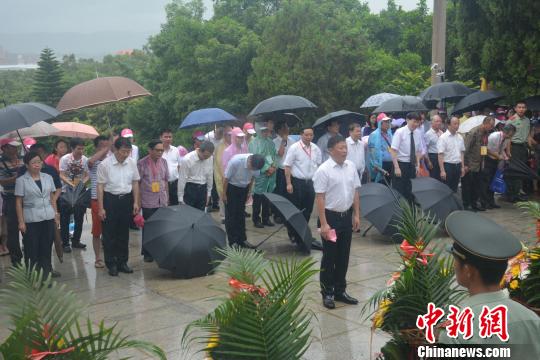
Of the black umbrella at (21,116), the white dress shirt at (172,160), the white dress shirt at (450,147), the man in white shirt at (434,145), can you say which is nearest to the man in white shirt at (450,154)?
the white dress shirt at (450,147)

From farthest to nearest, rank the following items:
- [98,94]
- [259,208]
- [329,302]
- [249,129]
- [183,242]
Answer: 1. [249,129]
2. [259,208]
3. [98,94]
4. [183,242]
5. [329,302]

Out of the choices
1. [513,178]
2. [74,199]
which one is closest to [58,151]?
[74,199]

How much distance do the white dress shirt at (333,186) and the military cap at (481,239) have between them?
3.75 metres

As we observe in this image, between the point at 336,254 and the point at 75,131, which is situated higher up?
the point at 75,131

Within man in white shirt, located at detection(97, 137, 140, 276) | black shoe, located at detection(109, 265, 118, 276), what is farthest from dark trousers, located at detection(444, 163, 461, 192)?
black shoe, located at detection(109, 265, 118, 276)

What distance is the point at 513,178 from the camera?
12.6m

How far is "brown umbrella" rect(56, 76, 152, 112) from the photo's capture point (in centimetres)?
914

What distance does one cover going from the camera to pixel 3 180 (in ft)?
26.9

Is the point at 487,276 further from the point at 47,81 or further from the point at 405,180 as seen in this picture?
the point at 47,81

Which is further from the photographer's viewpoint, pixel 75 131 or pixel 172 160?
pixel 75 131

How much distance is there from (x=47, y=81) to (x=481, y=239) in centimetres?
5105

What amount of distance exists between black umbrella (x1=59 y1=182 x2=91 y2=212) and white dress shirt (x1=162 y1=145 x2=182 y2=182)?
5.18ft

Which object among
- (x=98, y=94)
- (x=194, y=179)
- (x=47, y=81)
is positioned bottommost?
(x=194, y=179)

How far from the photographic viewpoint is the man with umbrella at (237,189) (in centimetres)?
912
